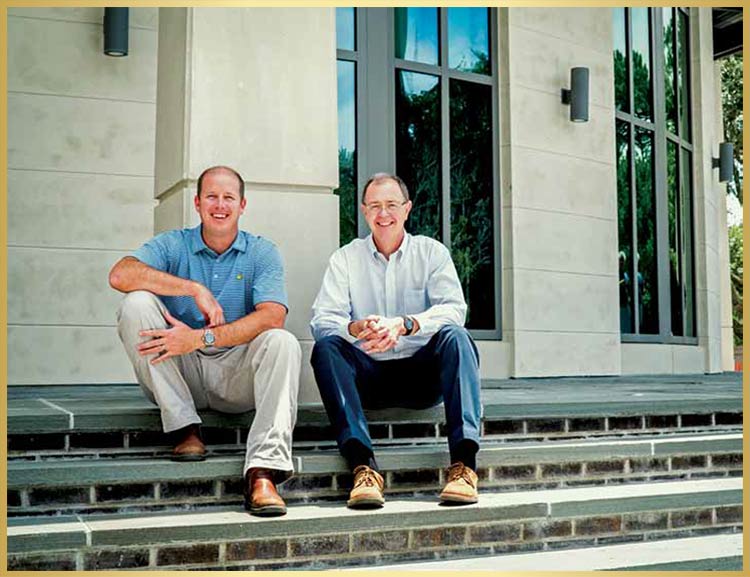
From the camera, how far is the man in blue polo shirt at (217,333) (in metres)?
3.22

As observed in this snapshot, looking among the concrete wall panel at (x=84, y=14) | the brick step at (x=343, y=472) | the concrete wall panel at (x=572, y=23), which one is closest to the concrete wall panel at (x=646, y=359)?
the concrete wall panel at (x=572, y=23)

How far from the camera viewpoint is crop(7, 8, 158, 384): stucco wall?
609 centimetres

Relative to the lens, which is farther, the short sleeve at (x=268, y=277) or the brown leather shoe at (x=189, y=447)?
the short sleeve at (x=268, y=277)

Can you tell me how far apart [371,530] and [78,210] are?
3879 millimetres

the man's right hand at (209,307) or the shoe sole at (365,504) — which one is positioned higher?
the man's right hand at (209,307)

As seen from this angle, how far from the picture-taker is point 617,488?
384cm

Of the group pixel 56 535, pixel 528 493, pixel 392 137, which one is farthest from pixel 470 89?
pixel 56 535

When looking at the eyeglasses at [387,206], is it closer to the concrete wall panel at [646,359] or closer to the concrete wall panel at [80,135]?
the concrete wall panel at [80,135]

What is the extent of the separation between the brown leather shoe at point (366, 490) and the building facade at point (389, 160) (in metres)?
1.01

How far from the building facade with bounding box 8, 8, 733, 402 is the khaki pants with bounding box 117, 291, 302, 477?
0.73 m

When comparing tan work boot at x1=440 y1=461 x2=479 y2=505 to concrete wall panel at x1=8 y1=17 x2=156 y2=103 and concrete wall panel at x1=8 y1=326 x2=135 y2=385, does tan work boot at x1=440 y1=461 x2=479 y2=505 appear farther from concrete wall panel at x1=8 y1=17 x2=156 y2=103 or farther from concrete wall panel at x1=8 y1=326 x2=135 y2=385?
concrete wall panel at x1=8 y1=17 x2=156 y2=103

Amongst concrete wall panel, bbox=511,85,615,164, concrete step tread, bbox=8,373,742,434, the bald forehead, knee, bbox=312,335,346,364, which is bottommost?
concrete step tread, bbox=8,373,742,434

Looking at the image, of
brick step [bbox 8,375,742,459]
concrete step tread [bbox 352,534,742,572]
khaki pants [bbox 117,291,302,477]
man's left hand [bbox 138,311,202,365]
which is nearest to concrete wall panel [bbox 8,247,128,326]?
brick step [bbox 8,375,742,459]

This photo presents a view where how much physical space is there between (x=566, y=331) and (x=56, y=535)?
567 cm
